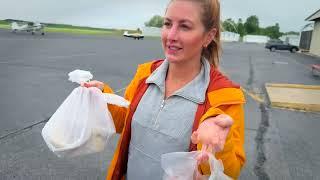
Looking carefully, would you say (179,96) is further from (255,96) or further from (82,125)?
(255,96)

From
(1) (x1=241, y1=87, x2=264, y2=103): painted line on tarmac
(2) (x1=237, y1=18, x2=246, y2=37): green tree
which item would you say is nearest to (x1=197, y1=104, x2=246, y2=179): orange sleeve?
(1) (x1=241, y1=87, x2=264, y2=103): painted line on tarmac

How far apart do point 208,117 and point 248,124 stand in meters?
6.40

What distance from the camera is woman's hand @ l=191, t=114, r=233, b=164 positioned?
1.63m

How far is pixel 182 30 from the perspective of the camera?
2146 millimetres

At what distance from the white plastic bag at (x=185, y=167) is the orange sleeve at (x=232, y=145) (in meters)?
0.05

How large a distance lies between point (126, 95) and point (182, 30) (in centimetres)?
60

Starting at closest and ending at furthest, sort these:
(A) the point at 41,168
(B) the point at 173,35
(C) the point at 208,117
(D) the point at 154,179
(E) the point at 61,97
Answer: (C) the point at 208,117
(B) the point at 173,35
(D) the point at 154,179
(A) the point at 41,168
(E) the point at 61,97

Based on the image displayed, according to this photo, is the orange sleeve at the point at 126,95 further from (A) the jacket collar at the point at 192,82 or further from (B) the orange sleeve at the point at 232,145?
(B) the orange sleeve at the point at 232,145

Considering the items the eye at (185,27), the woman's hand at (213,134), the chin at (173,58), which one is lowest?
the woman's hand at (213,134)

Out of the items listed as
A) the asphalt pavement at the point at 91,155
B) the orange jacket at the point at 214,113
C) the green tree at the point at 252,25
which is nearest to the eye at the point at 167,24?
the orange jacket at the point at 214,113

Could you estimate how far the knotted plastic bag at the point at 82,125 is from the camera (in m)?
2.30


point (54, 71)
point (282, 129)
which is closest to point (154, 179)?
point (282, 129)

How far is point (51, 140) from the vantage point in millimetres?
2311

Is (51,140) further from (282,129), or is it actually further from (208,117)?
(282,129)
